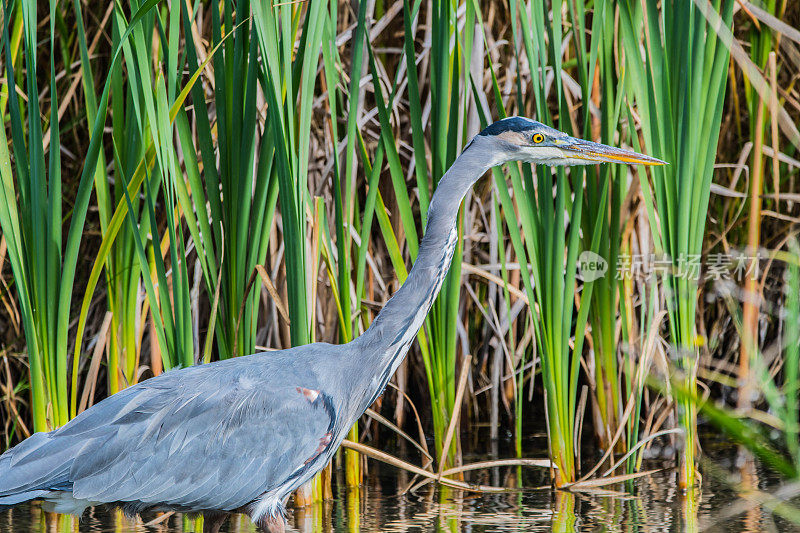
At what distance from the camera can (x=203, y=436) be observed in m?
2.45

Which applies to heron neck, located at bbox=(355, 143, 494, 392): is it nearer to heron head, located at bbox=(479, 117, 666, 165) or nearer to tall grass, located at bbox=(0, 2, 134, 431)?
heron head, located at bbox=(479, 117, 666, 165)

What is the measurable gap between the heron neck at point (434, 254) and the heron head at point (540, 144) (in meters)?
0.07

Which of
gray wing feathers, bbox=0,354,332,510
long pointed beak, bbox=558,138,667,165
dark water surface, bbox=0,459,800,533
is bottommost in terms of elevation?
dark water surface, bbox=0,459,800,533

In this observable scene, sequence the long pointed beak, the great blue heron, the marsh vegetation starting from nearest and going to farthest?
the great blue heron < the long pointed beak < the marsh vegetation

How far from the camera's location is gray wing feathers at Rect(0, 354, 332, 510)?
7.95ft

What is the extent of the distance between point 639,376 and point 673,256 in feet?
1.44

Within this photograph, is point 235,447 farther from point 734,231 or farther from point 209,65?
point 734,231

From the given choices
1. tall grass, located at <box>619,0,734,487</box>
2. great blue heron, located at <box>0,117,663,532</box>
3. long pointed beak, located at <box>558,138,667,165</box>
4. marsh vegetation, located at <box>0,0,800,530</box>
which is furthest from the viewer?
tall grass, located at <box>619,0,734,487</box>

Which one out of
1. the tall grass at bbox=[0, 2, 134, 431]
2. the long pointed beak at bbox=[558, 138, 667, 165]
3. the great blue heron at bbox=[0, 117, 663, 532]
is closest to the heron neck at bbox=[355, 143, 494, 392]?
the great blue heron at bbox=[0, 117, 663, 532]

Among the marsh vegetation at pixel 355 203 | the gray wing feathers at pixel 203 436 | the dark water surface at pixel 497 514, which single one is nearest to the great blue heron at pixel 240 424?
the gray wing feathers at pixel 203 436

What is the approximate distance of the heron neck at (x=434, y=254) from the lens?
251cm

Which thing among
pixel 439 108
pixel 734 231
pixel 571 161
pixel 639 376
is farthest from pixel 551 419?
pixel 734 231

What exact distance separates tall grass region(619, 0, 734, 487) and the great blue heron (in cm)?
41

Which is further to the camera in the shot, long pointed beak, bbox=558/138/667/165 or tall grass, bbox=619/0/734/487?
tall grass, bbox=619/0/734/487
